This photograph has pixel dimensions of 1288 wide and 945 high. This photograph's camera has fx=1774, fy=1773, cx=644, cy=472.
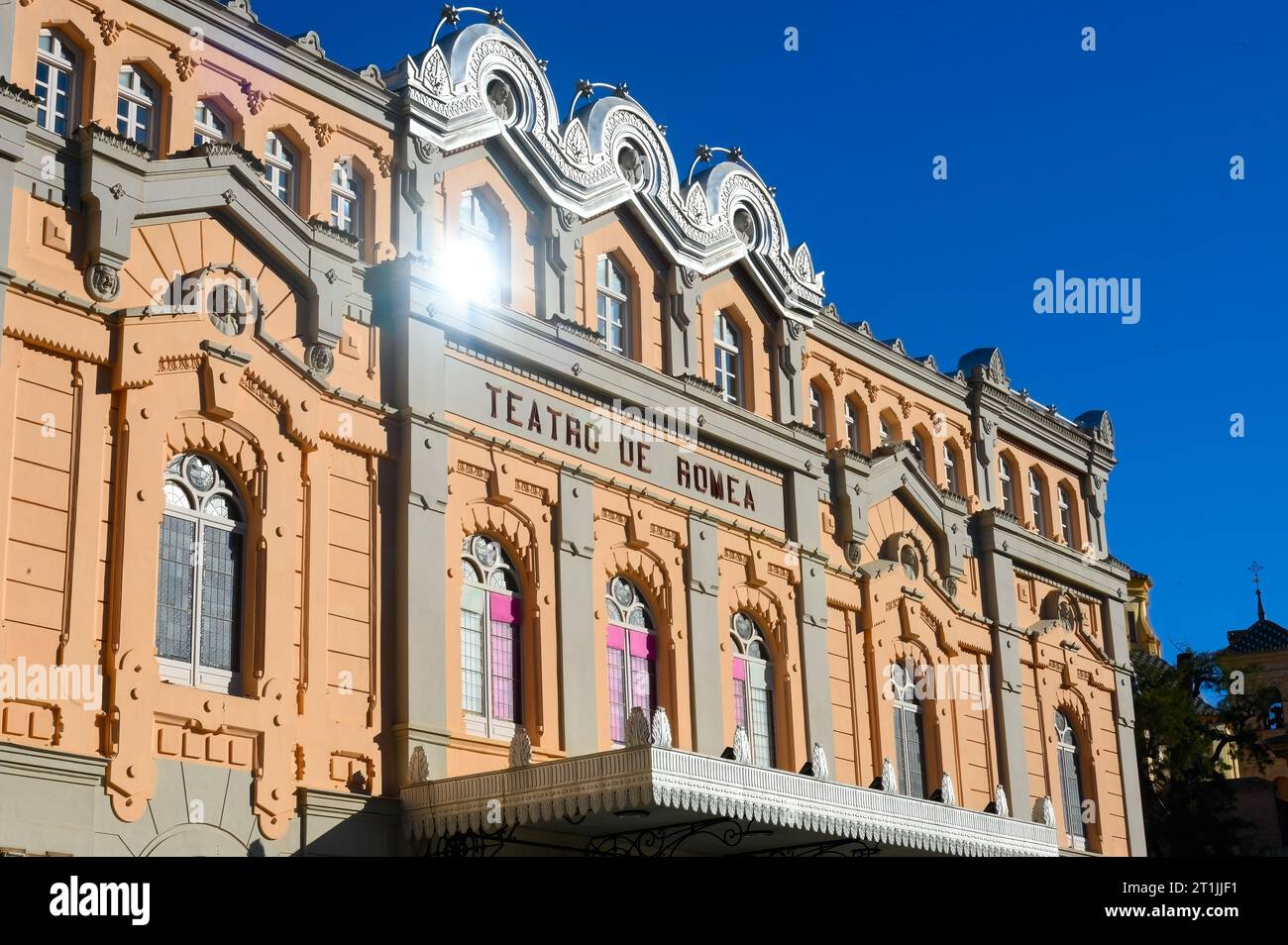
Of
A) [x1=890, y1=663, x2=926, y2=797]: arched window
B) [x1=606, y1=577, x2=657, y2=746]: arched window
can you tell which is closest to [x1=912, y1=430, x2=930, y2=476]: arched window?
[x1=890, y1=663, x2=926, y2=797]: arched window

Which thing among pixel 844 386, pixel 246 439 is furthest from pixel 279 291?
pixel 844 386

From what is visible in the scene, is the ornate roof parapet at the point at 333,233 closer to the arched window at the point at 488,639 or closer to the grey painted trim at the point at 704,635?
the arched window at the point at 488,639

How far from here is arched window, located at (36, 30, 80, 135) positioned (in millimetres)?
23094

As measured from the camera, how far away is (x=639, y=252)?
1251 inches

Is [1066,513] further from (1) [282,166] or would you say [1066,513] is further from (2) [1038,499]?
(1) [282,166]

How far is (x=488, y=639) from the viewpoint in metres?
26.7

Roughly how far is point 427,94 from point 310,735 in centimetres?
1046

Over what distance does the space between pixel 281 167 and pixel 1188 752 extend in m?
34.7

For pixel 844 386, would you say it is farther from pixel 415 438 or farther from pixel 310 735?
pixel 310 735

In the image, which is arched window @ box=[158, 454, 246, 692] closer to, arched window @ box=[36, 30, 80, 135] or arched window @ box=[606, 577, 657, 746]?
arched window @ box=[36, 30, 80, 135]

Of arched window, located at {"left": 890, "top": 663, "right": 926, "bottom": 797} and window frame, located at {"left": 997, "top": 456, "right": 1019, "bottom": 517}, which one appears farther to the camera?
window frame, located at {"left": 997, "top": 456, "right": 1019, "bottom": 517}

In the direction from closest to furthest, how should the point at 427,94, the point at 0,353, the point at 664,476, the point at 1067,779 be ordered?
the point at 0,353
the point at 427,94
the point at 664,476
the point at 1067,779

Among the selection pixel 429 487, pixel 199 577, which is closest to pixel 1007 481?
pixel 429 487

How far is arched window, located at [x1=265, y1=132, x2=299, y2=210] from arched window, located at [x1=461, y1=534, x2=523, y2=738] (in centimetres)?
579
